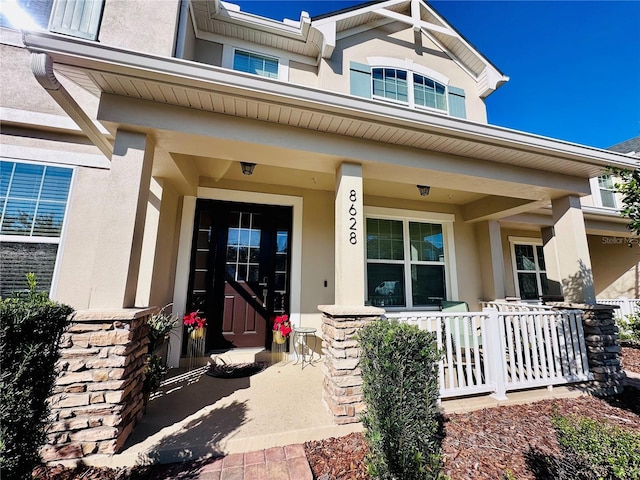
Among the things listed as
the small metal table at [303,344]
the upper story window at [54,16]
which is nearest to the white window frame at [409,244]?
the small metal table at [303,344]

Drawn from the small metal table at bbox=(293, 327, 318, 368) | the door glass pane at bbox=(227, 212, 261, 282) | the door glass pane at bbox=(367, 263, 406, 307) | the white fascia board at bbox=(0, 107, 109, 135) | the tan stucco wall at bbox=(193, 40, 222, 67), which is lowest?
the small metal table at bbox=(293, 327, 318, 368)

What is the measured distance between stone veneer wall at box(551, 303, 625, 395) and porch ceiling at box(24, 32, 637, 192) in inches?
84.8

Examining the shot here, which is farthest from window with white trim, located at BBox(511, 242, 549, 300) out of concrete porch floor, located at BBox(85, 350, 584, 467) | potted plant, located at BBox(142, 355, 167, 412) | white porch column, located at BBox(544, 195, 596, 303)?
potted plant, located at BBox(142, 355, 167, 412)

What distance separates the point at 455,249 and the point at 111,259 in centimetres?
606

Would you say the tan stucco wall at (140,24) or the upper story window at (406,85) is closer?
the tan stucco wall at (140,24)

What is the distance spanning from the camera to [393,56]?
571 cm

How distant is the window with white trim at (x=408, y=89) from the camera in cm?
553

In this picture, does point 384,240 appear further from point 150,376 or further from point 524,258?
point 150,376

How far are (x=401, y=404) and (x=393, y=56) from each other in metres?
6.47

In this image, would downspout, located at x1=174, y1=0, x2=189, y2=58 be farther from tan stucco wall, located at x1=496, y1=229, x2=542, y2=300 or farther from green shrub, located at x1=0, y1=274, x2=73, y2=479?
tan stucco wall, located at x1=496, y1=229, x2=542, y2=300

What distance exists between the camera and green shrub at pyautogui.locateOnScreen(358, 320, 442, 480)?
1791mm

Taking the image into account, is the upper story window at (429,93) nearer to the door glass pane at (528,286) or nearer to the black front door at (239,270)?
the black front door at (239,270)

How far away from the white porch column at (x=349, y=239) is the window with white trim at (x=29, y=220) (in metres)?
3.57

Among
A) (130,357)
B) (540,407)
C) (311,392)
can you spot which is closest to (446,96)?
(540,407)
